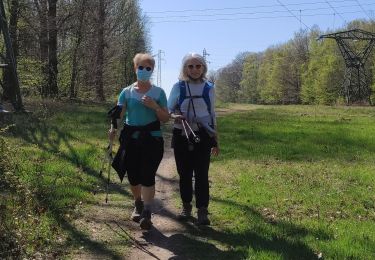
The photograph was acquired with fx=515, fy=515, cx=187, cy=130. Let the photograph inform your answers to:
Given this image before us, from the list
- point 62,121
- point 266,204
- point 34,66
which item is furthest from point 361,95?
point 266,204

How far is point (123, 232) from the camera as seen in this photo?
6.22 metres

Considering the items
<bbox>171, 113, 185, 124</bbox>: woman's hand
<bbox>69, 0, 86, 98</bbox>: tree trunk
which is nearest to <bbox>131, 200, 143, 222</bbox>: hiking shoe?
<bbox>171, 113, 185, 124</bbox>: woman's hand

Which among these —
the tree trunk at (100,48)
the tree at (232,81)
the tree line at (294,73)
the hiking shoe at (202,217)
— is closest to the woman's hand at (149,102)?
the hiking shoe at (202,217)

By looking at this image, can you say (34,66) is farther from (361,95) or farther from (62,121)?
(361,95)

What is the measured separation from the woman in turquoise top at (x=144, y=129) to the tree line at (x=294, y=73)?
65.6m

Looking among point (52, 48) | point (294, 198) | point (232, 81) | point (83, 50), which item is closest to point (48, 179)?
point (294, 198)

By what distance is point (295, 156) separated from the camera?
42.0ft

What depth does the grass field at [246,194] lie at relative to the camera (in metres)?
5.65

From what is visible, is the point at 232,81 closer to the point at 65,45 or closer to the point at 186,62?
the point at 65,45

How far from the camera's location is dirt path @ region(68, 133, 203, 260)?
552 centimetres

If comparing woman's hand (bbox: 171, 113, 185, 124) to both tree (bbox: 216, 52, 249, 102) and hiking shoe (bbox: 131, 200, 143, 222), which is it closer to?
hiking shoe (bbox: 131, 200, 143, 222)

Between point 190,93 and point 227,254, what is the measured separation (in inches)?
80.3

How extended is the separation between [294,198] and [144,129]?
130 inches

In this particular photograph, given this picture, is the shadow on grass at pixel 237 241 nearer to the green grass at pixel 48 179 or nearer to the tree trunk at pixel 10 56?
the green grass at pixel 48 179
